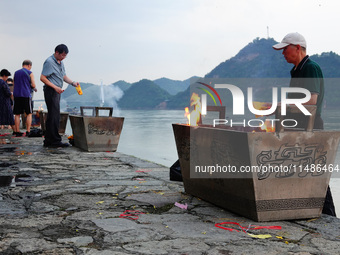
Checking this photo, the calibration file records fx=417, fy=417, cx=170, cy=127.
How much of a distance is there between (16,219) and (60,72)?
19.4 feet

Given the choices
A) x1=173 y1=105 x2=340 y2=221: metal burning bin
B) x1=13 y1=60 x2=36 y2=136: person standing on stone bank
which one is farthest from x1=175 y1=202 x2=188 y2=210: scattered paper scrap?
x1=13 y1=60 x2=36 y2=136: person standing on stone bank

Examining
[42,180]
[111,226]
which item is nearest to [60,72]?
Result: [42,180]

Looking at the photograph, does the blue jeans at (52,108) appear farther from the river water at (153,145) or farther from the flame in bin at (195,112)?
the flame in bin at (195,112)

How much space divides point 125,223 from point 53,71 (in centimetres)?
602

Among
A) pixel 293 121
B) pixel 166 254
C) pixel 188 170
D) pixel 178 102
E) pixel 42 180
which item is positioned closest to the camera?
pixel 166 254

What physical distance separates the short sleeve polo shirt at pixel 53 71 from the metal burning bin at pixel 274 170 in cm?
578

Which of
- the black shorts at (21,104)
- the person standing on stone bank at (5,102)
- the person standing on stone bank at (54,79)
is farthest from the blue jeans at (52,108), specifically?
the person standing on stone bank at (5,102)

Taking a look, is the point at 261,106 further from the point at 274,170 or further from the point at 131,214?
the point at 131,214

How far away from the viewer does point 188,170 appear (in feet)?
15.0

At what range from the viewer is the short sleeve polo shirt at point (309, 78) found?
12.5 feet

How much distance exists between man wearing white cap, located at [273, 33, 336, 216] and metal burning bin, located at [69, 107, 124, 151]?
5.38 meters

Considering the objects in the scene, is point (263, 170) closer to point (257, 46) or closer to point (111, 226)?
point (111, 226)

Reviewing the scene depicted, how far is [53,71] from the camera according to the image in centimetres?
880

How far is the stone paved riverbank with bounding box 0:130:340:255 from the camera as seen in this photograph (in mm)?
2902
